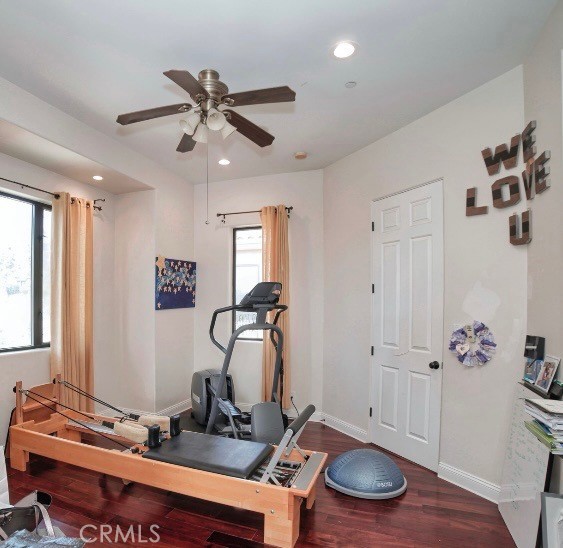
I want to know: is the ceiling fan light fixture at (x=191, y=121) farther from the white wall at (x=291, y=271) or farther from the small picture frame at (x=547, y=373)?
the small picture frame at (x=547, y=373)

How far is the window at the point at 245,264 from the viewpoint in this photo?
4738 millimetres

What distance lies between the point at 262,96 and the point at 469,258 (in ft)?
6.48

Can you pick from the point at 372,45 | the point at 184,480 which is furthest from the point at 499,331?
the point at 184,480

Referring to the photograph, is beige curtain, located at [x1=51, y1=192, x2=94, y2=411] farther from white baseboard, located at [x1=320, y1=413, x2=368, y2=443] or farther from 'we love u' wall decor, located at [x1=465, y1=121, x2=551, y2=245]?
'we love u' wall decor, located at [x1=465, y1=121, x2=551, y2=245]

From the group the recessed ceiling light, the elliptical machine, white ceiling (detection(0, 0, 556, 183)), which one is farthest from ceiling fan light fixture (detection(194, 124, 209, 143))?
the elliptical machine

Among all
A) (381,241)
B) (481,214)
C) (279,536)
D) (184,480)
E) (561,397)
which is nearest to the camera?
Result: (561,397)

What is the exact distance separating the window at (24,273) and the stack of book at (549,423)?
4.15 m

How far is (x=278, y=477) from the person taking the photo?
2.36 m

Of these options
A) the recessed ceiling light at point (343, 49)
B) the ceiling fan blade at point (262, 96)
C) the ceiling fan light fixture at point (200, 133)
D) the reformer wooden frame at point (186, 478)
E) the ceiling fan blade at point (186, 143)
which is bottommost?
the reformer wooden frame at point (186, 478)

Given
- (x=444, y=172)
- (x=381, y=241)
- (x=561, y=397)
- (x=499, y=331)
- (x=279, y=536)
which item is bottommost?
(x=279, y=536)

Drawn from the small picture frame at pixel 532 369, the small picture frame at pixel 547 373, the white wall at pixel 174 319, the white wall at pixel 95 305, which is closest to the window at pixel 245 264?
the white wall at pixel 174 319

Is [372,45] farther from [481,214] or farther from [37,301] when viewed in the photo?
[37,301]

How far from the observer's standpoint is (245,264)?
15.8 ft

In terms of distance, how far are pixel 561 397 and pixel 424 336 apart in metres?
1.25
